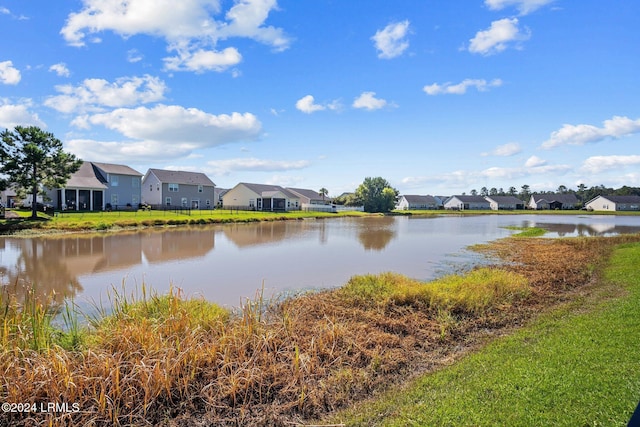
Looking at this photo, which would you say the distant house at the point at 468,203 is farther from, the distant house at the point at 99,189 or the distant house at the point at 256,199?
the distant house at the point at 99,189

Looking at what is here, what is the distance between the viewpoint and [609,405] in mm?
3990

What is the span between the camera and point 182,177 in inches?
2126

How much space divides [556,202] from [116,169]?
114 metres

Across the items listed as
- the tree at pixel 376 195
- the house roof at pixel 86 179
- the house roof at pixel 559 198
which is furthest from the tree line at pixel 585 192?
the house roof at pixel 86 179

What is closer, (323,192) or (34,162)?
(34,162)

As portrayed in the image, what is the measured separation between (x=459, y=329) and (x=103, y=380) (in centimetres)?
637

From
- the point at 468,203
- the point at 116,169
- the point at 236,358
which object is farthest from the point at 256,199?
the point at 468,203

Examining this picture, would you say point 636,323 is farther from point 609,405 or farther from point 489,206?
point 489,206

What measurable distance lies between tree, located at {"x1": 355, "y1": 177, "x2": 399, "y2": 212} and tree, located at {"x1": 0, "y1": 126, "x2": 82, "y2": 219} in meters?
54.7

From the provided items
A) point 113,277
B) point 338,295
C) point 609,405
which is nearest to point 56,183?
point 113,277

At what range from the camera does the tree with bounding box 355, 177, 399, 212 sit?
76.1 m

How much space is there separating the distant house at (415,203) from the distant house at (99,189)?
72.0 meters

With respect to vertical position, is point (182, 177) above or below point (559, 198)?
above

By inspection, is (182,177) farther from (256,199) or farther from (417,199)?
(417,199)
